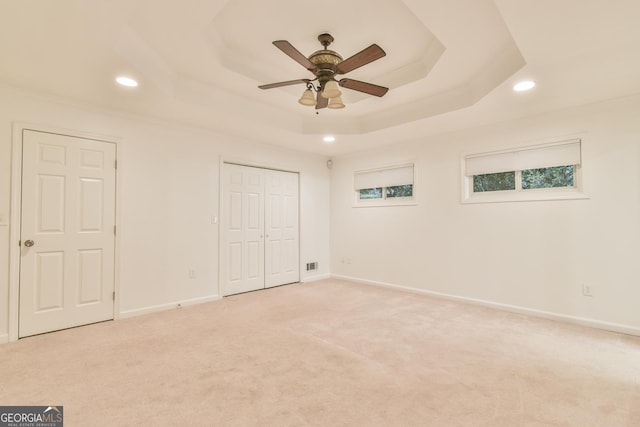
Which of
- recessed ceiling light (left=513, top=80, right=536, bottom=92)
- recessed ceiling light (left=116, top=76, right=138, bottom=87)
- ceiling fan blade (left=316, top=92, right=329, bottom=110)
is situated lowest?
ceiling fan blade (left=316, top=92, right=329, bottom=110)

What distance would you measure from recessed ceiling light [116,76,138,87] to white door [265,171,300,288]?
8.23 feet

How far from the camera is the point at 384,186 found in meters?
5.30

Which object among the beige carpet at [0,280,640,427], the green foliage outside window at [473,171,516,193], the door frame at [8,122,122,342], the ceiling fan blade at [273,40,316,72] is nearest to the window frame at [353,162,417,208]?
the green foliage outside window at [473,171,516,193]

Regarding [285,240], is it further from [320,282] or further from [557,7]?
[557,7]

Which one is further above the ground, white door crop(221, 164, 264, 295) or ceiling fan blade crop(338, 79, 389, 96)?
ceiling fan blade crop(338, 79, 389, 96)

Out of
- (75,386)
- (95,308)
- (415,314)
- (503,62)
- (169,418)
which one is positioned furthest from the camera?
(415,314)

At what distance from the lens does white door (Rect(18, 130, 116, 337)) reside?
3039 millimetres

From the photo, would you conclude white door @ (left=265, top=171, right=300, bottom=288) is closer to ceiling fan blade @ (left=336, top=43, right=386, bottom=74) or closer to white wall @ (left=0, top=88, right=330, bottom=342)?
white wall @ (left=0, top=88, right=330, bottom=342)

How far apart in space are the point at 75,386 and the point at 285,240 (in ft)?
11.7

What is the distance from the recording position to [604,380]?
2.19m

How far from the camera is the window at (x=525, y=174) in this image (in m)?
3.51

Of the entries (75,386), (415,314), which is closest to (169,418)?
(75,386)

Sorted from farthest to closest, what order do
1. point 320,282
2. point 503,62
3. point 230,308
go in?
point 320,282 → point 230,308 → point 503,62

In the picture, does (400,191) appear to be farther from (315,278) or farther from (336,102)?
(336,102)
